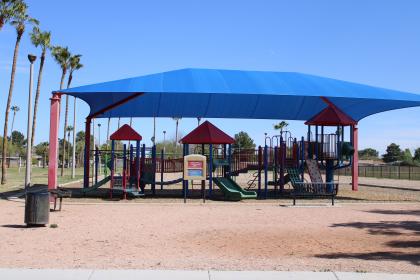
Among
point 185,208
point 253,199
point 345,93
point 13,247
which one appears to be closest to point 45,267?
point 13,247

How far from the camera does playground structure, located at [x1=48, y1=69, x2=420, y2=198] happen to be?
69.0ft

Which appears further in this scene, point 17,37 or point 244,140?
point 244,140

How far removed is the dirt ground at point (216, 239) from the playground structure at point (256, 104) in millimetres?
5192

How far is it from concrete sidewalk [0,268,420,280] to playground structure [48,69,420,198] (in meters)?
12.9

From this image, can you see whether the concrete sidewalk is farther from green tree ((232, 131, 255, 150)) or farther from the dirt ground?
green tree ((232, 131, 255, 150))

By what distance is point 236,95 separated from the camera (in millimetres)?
25281

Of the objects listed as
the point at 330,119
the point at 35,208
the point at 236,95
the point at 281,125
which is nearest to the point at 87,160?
the point at 236,95

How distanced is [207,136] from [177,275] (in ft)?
54.6

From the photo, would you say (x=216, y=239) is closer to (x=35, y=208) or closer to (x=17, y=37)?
(x=35, y=208)

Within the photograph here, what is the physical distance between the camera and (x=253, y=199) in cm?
2220

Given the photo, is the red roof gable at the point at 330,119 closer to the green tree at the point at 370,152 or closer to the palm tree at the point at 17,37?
the palm tree at the point at 17,37

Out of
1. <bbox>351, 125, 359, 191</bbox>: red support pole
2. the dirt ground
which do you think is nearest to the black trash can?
the dirt ground

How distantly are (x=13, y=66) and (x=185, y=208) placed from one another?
2090cm

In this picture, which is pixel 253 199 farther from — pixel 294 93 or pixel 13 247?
pixel 13 247
